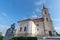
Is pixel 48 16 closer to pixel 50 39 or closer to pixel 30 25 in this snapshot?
pixel 30 25

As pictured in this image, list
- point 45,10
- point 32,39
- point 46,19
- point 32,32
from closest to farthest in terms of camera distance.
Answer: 1. point 32,39
2. point 32,32
3. point 46,19
4. point 45,10

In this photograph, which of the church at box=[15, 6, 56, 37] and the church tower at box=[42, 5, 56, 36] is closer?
the church at box=[15, 6, 56, 37]

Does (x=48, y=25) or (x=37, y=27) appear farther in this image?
(x=48, y=25)

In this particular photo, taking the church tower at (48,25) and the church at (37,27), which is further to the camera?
the church tower at (48,25)

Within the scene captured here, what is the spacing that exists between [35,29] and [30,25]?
2.74m

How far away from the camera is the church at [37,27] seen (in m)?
30.0

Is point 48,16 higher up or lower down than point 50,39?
higher up

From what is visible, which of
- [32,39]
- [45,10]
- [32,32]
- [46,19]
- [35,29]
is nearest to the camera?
[32,39]

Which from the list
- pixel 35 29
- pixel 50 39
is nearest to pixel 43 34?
pixel 35 29

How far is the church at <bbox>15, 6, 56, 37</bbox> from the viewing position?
98.5ft

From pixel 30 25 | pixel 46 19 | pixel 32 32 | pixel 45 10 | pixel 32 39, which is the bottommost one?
pixel 32 39

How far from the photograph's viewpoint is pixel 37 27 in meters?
32.9

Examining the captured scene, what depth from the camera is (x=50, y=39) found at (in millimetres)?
17484

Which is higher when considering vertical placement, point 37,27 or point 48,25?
point 48,25
